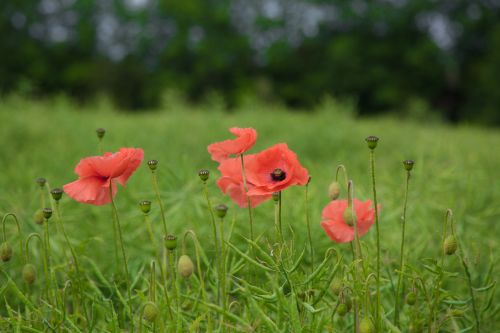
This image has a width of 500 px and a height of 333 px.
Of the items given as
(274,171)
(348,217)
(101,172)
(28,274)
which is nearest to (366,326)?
(348,217)

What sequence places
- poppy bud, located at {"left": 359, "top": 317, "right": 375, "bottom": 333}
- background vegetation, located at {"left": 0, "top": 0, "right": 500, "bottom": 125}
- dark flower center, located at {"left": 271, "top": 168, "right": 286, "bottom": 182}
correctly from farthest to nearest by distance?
1. background vegetation, located at {"left": 0, "top": 0, "right": 500, "bottom": 125}
2. dark flower center, located at {"left": 271, "top": 168, "right": 286, "bottom": 182}
3. poppy bud, located at {"left": 359, "top": 317, "right": 375, "bottom": 333}

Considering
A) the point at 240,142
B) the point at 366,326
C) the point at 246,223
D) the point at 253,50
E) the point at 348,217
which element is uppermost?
the point at 240,142

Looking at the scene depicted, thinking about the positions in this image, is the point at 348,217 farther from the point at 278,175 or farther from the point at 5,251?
the point at 5,251

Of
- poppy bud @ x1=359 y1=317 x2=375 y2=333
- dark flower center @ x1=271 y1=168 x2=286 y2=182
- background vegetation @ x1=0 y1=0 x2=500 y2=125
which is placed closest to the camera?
poppy bud @ x1=359 y1=317 x2=375 y2=333

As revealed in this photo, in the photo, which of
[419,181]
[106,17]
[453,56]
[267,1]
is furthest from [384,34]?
[419,181]

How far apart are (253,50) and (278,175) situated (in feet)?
63.7

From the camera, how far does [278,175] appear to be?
3.33 feet

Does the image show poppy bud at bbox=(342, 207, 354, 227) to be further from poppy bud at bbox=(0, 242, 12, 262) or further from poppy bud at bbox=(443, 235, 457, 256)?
poppy bud at bbox=(0, 242, 12, 262)

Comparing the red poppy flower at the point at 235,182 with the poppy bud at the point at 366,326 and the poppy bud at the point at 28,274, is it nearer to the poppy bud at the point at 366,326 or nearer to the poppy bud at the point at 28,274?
the poppy bud at the point at 366,326

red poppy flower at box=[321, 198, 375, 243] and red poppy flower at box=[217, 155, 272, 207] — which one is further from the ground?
red poppy flower at box=[217, 155, 272, 207]

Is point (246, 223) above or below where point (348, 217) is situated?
below

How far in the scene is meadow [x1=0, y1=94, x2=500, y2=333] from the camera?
3.55ft

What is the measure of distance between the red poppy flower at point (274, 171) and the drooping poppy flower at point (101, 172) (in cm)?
20

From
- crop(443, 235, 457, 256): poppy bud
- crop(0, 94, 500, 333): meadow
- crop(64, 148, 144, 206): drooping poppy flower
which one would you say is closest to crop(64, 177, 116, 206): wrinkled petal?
crop(64, 148, 144, 206): drooping poppy flower
